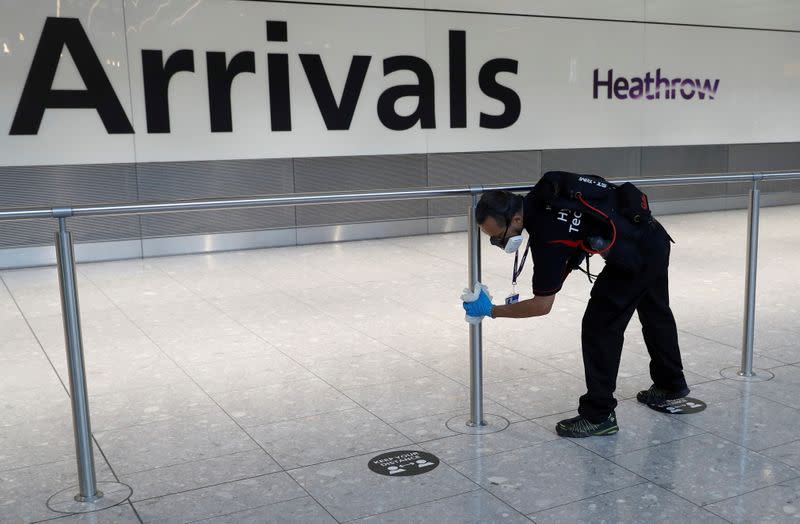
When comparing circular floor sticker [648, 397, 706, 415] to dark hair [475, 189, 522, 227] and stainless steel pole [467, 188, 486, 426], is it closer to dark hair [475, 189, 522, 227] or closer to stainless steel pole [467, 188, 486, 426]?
stainless steel pole [467, 188, 486, 426]

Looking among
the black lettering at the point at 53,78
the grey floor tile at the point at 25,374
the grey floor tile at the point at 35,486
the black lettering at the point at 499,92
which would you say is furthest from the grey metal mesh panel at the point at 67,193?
the grey floor tile at the point at 35,486

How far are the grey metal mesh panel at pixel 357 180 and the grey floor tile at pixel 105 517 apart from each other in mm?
6236

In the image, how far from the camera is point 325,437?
3729 millimetres


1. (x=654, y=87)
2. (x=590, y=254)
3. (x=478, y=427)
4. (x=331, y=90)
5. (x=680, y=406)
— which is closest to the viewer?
(x=590, y=254)

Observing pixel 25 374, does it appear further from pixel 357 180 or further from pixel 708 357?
pixel 357 180

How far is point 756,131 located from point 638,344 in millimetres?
8118

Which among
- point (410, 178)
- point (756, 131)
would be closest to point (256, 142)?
point (410, 178)

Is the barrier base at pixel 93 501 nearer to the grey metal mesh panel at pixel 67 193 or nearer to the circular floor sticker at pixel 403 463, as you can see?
the circular floor sticker at pixel 403 463

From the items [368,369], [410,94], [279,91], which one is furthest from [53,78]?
[368,369]

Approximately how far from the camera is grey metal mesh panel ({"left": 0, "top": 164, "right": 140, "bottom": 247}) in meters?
8.03

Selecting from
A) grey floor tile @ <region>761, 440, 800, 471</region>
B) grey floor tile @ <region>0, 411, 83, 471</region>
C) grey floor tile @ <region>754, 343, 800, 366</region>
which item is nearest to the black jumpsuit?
grey floor tile @ <region>761, 440, 800, 471</region>

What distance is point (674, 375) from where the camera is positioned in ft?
13.0

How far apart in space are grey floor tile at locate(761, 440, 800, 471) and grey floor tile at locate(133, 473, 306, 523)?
1863 millimetres

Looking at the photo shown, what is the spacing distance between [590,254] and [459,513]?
114cm
